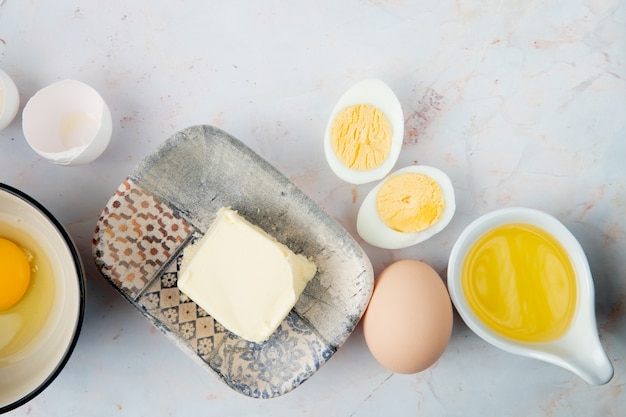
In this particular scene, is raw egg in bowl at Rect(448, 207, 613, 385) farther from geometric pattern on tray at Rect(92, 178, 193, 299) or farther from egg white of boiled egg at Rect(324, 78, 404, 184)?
geometric pattern on tray at Rect(92, 178, 193, 299)

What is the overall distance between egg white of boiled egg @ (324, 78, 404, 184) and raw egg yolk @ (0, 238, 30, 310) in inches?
25.8

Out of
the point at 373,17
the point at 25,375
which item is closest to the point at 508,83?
the point at 373,17

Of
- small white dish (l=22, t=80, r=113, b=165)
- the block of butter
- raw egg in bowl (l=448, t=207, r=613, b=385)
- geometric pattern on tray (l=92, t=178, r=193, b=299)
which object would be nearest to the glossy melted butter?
raw egg in bowl (l=448, t=207, r=613, b=385)

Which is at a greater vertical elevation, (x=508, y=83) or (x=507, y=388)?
(x=508, y=83)

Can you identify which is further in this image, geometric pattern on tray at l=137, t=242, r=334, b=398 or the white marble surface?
the white marble surface

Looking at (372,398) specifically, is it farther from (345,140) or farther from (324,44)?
(324,44)

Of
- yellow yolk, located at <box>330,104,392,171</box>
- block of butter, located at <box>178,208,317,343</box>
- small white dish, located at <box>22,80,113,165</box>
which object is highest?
small white dish, located at <box>22,80,113,165</box>

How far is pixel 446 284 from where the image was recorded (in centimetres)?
124

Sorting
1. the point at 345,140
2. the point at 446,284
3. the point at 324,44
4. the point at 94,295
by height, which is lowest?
the point at 446,284

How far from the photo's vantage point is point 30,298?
1157 mm

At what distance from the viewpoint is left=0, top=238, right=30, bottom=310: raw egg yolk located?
110 cm

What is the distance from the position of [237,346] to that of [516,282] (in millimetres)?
593

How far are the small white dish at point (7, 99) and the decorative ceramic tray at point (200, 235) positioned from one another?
0.31 meters

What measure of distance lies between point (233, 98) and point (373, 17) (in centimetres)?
36
